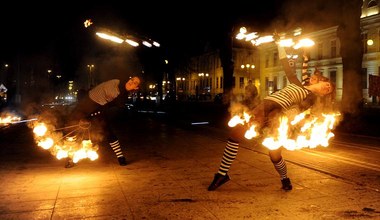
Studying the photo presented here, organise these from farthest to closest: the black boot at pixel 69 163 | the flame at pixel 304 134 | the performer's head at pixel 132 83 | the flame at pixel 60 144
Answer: the black boot at pixel 69 163 < the flame at pixel 60 144 < the performer's head at pixel 132 83 < the flame at pixel 304 134

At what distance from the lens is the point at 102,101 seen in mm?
8531

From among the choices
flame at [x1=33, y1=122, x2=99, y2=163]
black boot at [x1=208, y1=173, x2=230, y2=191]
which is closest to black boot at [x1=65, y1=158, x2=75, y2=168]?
flame at [x1=33, y1=122, x2=99, y2=163]

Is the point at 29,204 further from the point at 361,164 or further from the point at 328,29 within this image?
the point at 328,29

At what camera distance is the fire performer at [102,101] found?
27.4ft

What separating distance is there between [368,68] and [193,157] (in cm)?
4767

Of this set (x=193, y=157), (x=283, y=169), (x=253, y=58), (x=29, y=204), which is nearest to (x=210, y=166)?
(x=193, y=157)

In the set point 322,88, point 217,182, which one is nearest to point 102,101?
point 217,182

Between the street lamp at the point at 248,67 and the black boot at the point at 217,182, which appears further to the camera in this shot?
the street lamp at the point at 248,67

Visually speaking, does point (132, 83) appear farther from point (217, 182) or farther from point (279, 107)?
point (279, 107)

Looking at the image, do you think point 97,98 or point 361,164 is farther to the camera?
point 361,164

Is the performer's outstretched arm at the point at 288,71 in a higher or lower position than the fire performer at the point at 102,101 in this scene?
higher

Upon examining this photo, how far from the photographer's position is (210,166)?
29.0ft

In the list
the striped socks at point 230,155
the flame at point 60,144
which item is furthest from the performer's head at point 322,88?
the flame at point 60,144

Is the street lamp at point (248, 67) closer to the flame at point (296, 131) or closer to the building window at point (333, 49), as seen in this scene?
the building window at point (333, 49)
